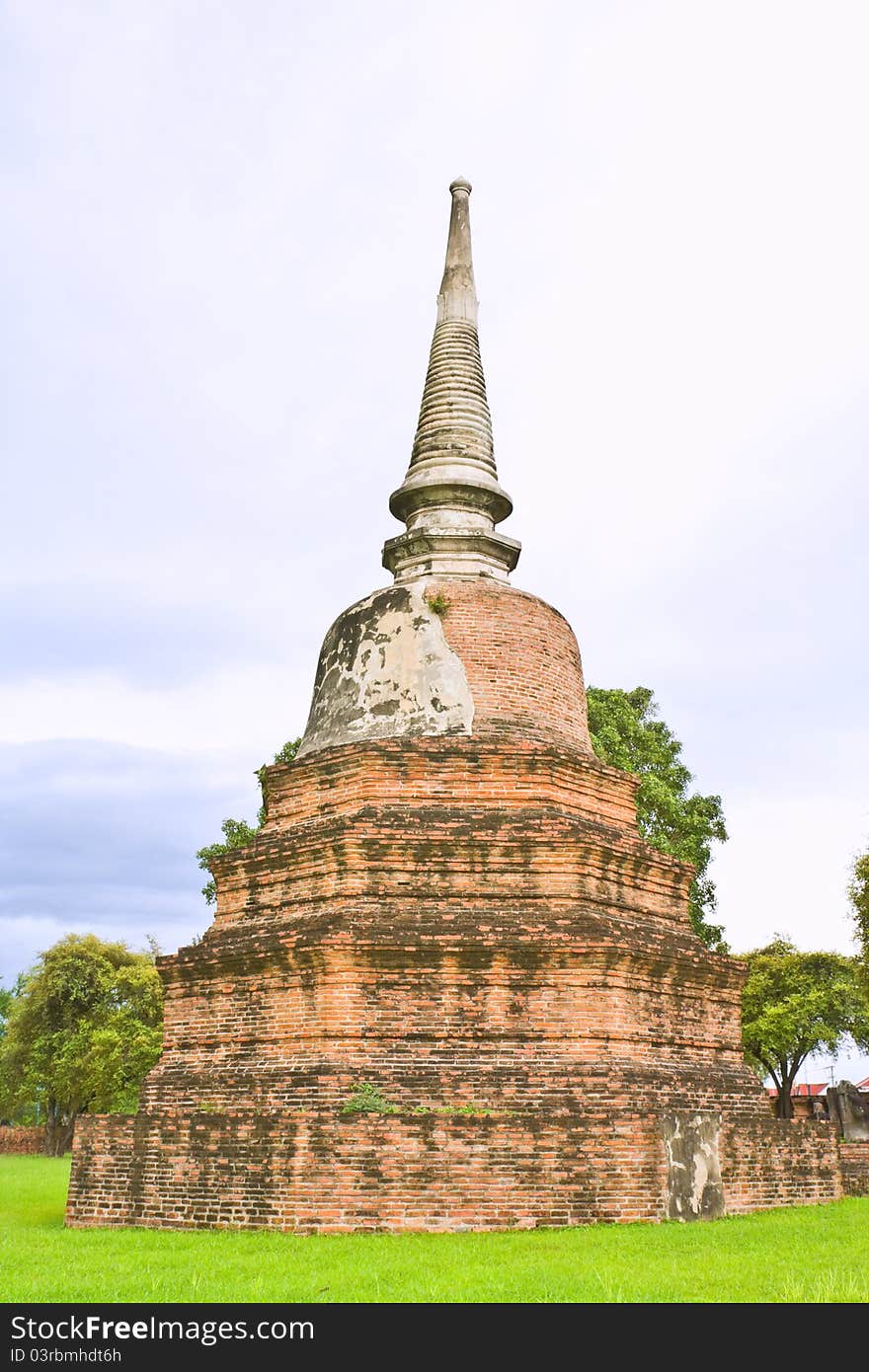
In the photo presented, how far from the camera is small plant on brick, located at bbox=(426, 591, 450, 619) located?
14.7 m

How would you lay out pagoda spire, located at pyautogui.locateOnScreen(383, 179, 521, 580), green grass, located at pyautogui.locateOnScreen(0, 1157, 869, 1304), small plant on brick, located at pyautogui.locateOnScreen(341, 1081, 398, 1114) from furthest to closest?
pagoda spire, located at pyautogui.locateOnScreen(383, 179, 521, 580) → small plant on brick, located at pyautogui.locateOnScreen(341, 1081, 398, 1114) → green grass, located at pyautogui.locateOnScreen(0, 1157, 869, 1304)

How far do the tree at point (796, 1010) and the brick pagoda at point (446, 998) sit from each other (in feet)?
69.0

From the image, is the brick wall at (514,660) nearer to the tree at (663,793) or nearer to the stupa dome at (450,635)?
the stupa dome at (450,635)

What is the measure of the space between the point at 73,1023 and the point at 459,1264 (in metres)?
32.3

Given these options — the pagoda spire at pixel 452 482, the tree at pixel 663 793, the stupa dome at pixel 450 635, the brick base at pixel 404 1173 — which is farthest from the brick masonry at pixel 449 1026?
the tree at pixel 663 793

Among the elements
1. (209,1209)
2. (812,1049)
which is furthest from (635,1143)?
(812,1049)

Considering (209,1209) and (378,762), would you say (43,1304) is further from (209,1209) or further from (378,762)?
(378,762)

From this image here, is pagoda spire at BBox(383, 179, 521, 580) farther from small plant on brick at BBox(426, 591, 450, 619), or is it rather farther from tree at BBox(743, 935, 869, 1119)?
tree at BBox(743, 935, 869, 1119)

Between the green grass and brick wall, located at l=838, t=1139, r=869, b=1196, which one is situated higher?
the green grass

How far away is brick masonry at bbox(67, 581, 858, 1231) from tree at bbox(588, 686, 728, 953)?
9625 millimetres

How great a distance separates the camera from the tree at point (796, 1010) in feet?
108

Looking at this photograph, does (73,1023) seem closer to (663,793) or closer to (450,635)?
(663,793)

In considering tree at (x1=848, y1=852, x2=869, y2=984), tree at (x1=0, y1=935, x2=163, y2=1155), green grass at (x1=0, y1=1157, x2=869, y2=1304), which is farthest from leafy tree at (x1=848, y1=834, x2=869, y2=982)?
tree at (x1=0, y1=935, x2=163, y2=1155)

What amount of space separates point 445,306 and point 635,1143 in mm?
13950
